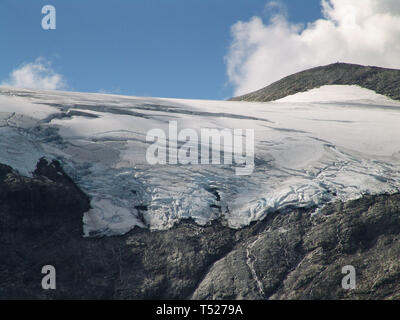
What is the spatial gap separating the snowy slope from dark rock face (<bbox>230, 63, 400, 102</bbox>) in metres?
6.97

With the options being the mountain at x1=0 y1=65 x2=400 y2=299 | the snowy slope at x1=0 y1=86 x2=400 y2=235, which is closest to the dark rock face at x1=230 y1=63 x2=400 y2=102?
the snowy slope at x1=0 y1=86 x2=400 y2=235

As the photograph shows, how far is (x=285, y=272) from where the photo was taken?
5.87 metres

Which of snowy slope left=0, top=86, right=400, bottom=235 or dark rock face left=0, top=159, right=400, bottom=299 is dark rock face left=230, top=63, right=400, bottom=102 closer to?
snowy slope left=0, top=86, right=400, bottom=235

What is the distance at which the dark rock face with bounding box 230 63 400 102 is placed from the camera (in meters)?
16.5

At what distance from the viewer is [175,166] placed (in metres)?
7.38

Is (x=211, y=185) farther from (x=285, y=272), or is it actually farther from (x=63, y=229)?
(x=63, y=229)

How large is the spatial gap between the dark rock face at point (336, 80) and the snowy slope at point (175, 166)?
6.97 metres

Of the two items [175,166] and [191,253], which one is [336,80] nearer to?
[175,166]

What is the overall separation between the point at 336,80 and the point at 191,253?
13.7m

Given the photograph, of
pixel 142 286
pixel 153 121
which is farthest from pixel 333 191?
pixel 153 121

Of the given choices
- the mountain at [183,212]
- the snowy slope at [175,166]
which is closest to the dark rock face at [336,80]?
the snowy slope at [175,166]

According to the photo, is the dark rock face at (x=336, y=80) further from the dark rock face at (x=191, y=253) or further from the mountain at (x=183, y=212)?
the dark rock face at (x=191, y=253)

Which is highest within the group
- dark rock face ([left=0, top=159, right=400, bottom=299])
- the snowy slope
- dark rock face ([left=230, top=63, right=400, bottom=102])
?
dark rock face ([left=230, top=63, right=400, bottom=102])
